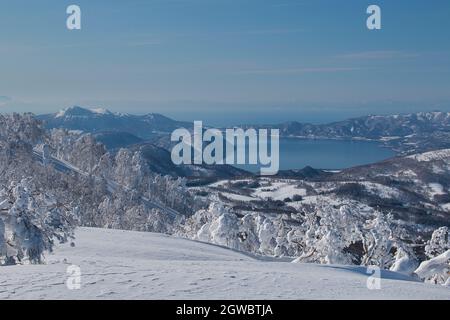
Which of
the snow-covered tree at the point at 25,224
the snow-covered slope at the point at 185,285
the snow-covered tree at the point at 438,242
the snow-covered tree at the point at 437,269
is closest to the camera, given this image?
the snow-covered slope at the point at 185,285

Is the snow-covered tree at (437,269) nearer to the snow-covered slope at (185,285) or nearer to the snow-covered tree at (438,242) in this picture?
the snow-covered slope at (185,285)

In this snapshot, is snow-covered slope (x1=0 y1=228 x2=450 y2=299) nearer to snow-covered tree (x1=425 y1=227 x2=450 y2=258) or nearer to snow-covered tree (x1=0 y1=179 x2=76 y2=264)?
snow-covered tree (x1=0 y1=179 x2=76 y2=264)

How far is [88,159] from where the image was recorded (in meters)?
137

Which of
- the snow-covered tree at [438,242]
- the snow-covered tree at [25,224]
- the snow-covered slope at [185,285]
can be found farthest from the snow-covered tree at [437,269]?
the snow-covered tree at [25,224]

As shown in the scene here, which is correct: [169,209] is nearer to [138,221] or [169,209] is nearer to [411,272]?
[138,221]

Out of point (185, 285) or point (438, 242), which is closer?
point (185, 285)

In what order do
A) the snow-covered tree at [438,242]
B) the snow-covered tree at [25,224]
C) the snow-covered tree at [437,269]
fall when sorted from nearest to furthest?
the snow-covered tree at [25,224] → the snow-covered tree at [437,269] → the snow-covered tree at [438,242]

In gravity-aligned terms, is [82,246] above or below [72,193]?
above

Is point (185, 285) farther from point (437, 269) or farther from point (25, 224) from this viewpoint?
point (437, 269)

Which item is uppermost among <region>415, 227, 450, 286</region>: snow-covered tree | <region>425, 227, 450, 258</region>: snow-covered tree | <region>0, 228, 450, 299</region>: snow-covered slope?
<region>0, 228, 450, 299</region>: snow-covered slope

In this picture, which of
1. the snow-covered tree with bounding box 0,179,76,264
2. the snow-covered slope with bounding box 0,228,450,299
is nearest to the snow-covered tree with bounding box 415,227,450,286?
the snow-covered slope with bounding box 0,228,450,299

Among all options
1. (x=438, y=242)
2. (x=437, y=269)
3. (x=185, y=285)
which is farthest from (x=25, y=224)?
(x=438, y=242)
